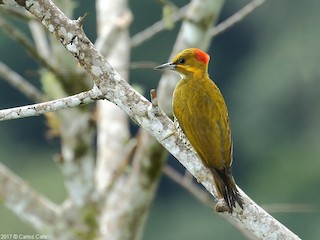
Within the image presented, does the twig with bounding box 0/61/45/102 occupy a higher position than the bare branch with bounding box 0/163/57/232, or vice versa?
the twig with bounding box 0/61/45/102

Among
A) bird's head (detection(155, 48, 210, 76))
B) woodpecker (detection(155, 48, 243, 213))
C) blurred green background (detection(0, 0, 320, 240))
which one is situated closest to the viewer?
woodpecker (detection(155, 48, 243, 213))

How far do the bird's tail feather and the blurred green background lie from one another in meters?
19.7

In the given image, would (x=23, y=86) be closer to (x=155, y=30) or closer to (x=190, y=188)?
(x=155, y=30)

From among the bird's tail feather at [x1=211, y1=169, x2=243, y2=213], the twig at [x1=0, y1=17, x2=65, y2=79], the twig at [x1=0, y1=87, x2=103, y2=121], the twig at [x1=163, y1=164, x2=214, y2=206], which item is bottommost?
the bird's tail feather at [x1=211, y1=169, x2=243, y2=213]

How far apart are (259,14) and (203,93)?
25654 millimetres

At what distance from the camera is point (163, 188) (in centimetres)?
2988

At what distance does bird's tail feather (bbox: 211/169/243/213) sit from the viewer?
6.30m

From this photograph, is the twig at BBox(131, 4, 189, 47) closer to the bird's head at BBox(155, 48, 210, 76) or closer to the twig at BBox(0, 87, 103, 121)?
the bird's head at BBox(155, 48, 210, 76)

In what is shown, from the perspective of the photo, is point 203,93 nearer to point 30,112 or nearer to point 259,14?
point 30,112

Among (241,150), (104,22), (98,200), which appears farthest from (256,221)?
(241,150)

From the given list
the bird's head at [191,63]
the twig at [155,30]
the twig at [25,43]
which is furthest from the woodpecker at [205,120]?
the twig at [25,43]

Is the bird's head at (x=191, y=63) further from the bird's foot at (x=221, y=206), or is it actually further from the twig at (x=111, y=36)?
the twig at (x=111, y=36)

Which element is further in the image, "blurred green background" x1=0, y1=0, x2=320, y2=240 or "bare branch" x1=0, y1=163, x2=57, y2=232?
"blurred green background" x1=0, y1=0, x2=320, y2=240

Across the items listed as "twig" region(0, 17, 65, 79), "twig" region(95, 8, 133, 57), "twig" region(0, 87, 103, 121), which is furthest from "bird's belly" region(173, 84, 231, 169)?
"twig" region(95, 8, 133, 57)
